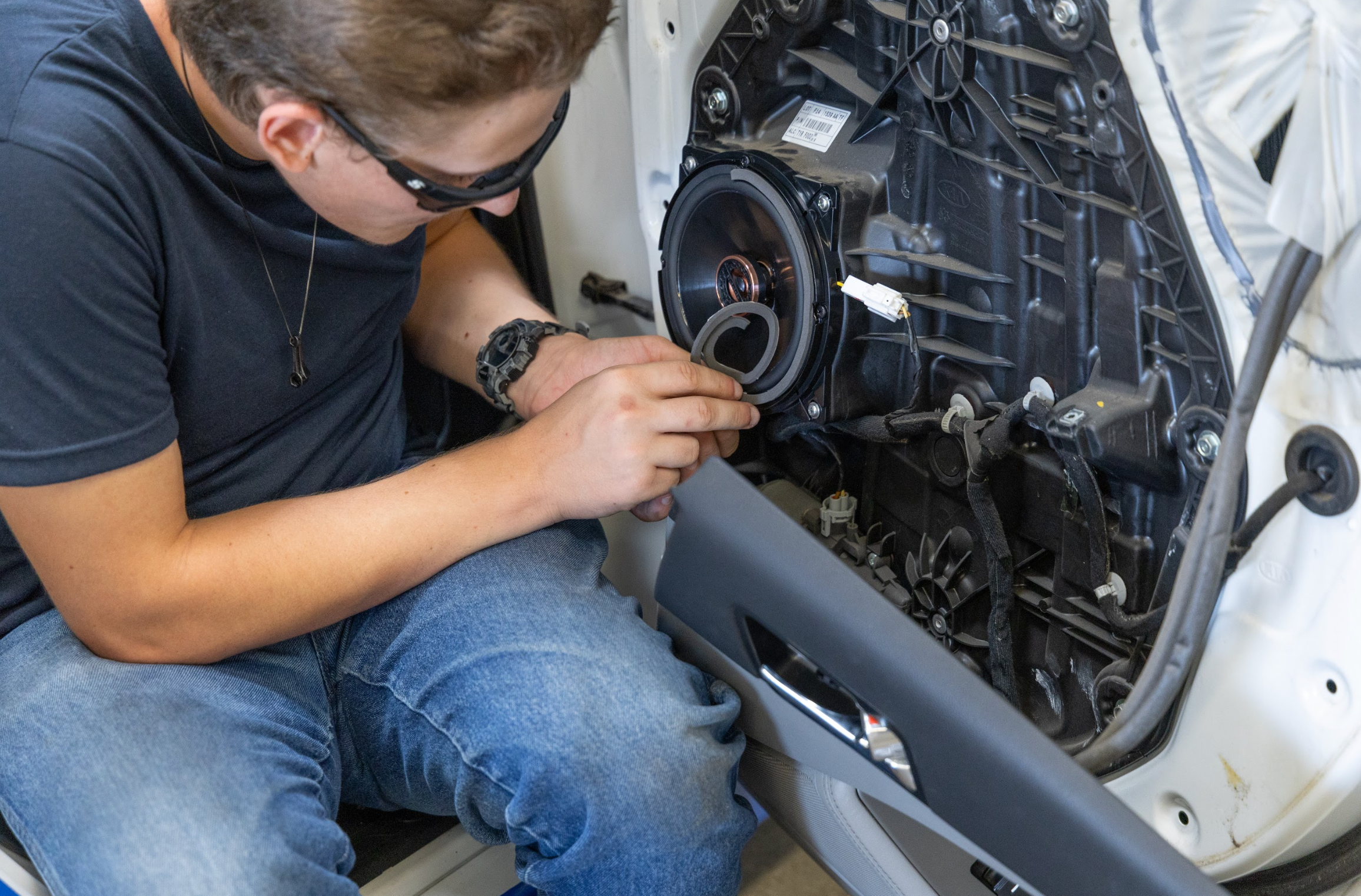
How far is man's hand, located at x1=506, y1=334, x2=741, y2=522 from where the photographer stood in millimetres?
1027

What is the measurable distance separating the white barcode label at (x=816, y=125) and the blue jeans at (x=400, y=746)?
1.47 feet

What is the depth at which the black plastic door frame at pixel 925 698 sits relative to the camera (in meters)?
0.68

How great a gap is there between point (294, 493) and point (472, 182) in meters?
0.38

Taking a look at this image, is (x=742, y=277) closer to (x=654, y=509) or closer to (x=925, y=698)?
(x=654, y=509)

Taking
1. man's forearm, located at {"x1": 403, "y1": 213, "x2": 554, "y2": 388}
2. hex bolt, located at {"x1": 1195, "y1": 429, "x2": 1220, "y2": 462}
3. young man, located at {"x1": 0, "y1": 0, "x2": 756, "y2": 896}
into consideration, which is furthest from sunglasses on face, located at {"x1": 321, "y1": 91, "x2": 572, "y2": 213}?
hex bolt, located at {"x1": 1195, "y1": 429, "x2": 1220, "y2": 462}

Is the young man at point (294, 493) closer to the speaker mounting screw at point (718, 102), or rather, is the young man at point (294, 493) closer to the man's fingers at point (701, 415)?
the man's fingers at point (701, 415)

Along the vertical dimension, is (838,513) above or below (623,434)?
below

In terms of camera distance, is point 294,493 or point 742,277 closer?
point 294,493

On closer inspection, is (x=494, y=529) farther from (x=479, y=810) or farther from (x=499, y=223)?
(x=499, y=223)

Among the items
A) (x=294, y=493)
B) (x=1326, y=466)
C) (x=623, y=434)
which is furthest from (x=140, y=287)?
(x=1326, y=466)

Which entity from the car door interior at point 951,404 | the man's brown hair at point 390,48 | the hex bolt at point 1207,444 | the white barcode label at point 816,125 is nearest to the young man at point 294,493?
the man's brown hair at point 390,48

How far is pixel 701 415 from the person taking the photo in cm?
94

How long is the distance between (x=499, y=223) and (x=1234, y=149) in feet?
3.24

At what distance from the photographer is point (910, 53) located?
35.1 inches
